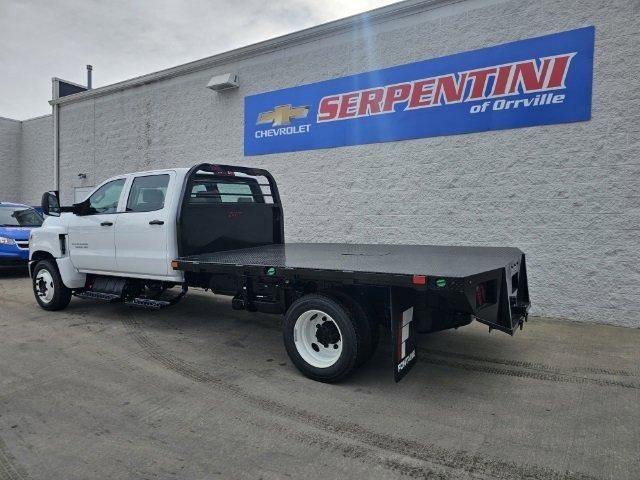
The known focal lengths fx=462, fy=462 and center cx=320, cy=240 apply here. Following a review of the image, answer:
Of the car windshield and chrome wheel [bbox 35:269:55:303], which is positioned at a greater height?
the car windshield

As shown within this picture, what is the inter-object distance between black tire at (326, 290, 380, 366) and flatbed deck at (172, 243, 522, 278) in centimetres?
30

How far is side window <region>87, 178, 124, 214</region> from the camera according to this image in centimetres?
676

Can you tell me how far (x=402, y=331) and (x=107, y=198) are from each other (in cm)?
504

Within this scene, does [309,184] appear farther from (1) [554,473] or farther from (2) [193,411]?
(1) [554,473]

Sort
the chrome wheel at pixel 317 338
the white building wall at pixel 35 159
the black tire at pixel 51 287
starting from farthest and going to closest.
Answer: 1. the white building wall at pixel 35 159
2. the black tire at pixel 51 287
3. the chrome wheel at pixel 317 338

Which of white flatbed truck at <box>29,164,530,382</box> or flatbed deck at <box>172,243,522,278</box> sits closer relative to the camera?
flatbed deck at <box>172,243,522,278</box>

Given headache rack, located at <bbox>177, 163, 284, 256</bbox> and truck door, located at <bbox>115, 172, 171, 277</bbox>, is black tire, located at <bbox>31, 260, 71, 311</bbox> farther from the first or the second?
headache rack, located at <bbox>177, 163, 284, 256</bbox>

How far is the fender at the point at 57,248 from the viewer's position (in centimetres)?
716

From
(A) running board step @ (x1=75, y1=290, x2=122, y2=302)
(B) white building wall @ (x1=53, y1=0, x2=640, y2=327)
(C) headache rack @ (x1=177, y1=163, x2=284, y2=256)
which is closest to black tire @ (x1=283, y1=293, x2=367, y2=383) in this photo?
(C) headache rack @ (x1=177, y1=163, x2=284, y2=256)

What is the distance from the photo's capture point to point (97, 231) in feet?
22.2

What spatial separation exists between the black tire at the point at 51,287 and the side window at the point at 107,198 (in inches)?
49.1

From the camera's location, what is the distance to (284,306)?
506cm

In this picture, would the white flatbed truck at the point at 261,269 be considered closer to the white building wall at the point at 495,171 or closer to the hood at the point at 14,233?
the white building wall at the point at 495,171

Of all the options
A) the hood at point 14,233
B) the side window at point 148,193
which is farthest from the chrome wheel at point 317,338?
the hood at point 14,233
